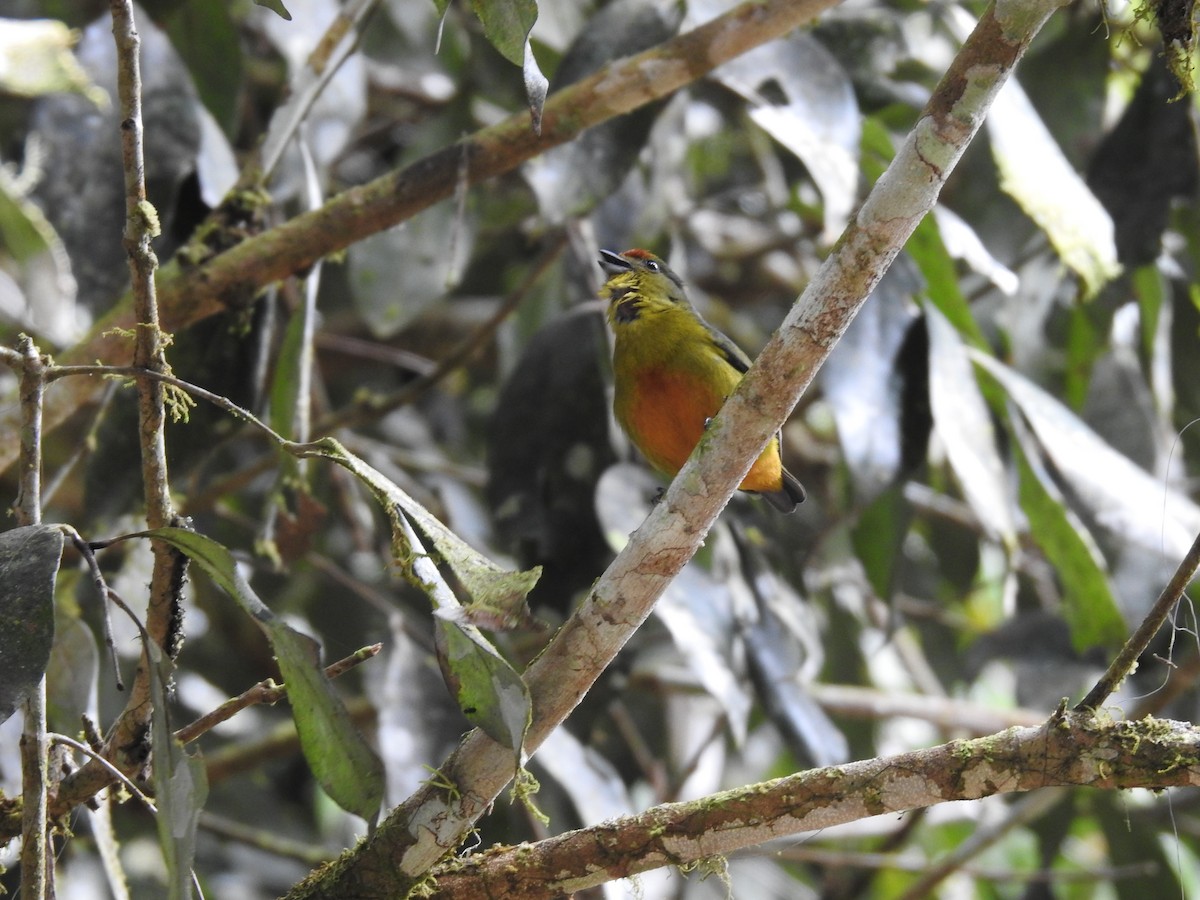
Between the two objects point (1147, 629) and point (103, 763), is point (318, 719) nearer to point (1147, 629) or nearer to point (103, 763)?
point (103, 763)

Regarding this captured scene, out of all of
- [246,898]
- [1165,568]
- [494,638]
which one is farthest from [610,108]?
[246,898]

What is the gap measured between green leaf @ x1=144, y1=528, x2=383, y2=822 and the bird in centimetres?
163

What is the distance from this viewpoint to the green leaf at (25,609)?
162 centimetres

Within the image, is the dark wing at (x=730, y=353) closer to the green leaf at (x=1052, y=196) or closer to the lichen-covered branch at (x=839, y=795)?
the green leaf at (x=1052, y=196)

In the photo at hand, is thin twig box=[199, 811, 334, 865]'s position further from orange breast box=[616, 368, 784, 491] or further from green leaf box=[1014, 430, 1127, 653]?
green leaf box=[1014, 430, 1127, 653]

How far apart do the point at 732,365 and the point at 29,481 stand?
2181 millimetres

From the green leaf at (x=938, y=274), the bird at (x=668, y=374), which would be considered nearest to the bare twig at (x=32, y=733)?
the bird at (x=668, y=374)

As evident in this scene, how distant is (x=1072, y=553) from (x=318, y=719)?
7.67 feet

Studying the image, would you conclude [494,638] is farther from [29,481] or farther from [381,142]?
[381,142]

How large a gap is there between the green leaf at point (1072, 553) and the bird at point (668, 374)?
0.61 meters

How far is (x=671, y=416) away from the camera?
11.5 feet

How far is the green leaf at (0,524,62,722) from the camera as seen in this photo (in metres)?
1.62

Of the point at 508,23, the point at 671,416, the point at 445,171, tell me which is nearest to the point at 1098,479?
the point at 671,416

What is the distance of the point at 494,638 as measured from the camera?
151 inches
